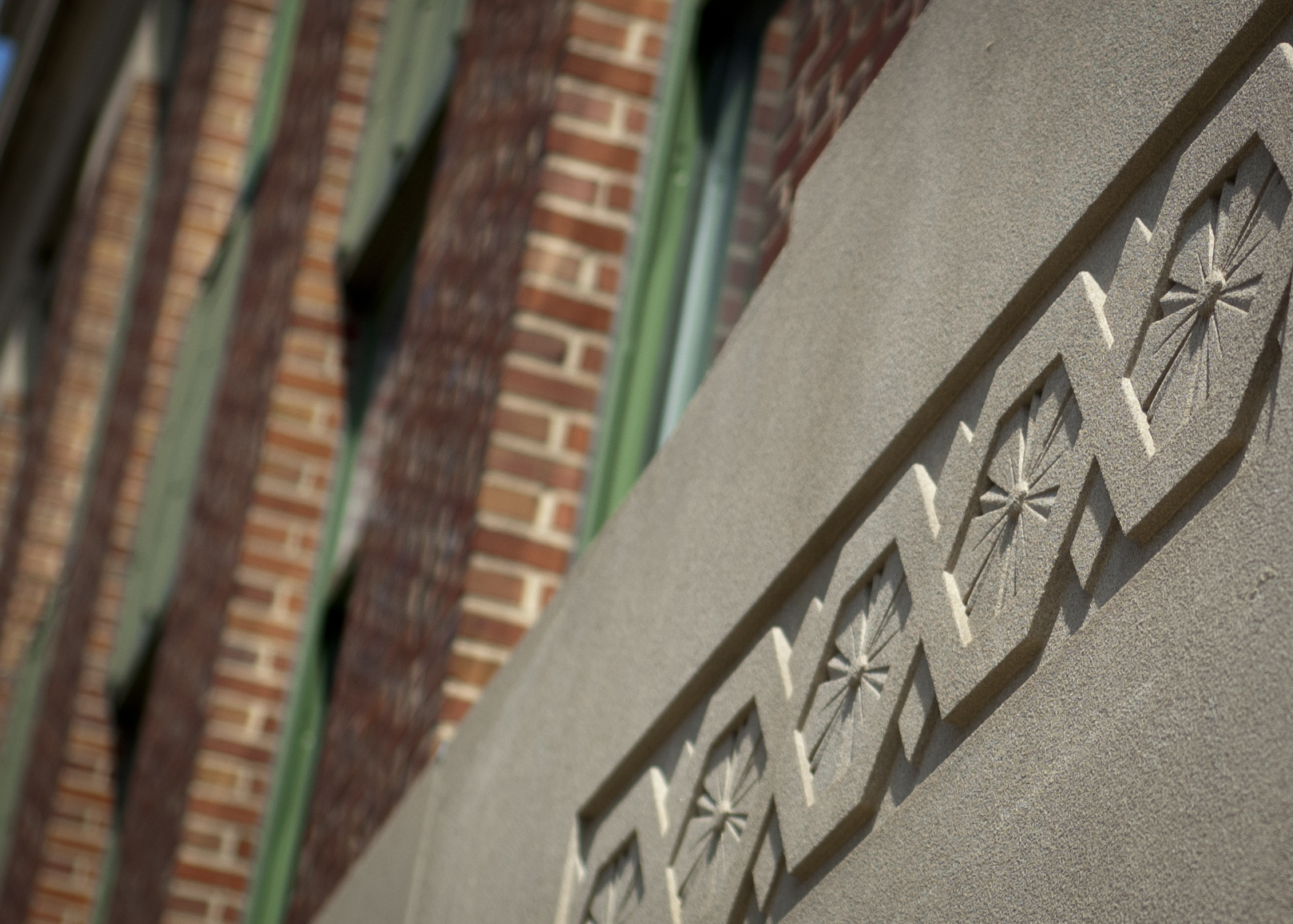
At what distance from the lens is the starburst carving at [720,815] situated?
2.49 m

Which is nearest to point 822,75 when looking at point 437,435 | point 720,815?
point 720,815

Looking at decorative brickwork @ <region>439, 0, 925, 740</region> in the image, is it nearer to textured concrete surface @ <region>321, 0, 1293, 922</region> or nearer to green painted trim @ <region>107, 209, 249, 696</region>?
textured concrete surface @ <region>321, 0, 1293, 922</region>

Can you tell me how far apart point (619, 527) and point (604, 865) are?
2.18 feet

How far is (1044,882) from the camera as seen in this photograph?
1684mm

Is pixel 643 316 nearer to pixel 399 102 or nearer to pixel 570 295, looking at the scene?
pixel 570 295

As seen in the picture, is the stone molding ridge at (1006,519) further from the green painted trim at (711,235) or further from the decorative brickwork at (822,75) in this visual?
the green painted trim at (711,235)

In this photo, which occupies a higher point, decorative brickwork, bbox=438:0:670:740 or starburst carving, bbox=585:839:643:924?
decorative brickwork, bbox=438:0:670:740

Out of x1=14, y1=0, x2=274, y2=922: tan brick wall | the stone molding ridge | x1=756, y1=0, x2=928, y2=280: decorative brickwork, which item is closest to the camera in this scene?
the stone molding ridge

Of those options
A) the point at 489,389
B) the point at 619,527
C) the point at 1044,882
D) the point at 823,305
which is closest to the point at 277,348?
the point at 489,389

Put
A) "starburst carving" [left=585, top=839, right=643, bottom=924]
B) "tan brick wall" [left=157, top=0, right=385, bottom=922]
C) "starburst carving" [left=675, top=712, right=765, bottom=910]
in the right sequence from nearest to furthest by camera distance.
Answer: "starburst carving" [left=675, top=712, right=765, bottom=910] → "starburst carving" [left=585, top=839, right=643, bottom=924] → "tan brick wall" [left=157, top=0, right=385, bottom=922]

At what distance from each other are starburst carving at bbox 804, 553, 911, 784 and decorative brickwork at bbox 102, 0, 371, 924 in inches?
197

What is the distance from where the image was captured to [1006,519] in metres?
1.97

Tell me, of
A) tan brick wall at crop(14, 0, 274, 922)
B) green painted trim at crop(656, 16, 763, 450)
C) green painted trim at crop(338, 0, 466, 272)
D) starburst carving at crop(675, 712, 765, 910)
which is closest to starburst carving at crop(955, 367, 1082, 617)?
starburst carving at crop(675, 712, 765, 910)

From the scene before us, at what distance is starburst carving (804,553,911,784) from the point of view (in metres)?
2.17
